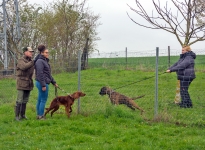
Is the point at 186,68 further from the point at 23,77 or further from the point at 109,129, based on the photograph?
the point at 23,77

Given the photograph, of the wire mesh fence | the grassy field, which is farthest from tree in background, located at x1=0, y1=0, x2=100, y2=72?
the grassy field

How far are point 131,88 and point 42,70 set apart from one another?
537cm

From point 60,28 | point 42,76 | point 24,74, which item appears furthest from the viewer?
point 60,28

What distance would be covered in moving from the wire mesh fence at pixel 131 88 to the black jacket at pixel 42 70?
1.07 metres

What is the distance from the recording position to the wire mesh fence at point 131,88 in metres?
8.24

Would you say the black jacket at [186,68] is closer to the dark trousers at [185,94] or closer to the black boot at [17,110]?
the dark trousers at [185,94]

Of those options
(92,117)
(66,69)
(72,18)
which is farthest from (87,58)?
(92,117)

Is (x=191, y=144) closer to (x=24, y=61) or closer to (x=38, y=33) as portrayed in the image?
(x=24, y=61)

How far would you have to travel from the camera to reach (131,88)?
40.5 feet

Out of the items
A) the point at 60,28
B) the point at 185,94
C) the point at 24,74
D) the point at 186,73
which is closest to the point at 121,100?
the point at 185,94

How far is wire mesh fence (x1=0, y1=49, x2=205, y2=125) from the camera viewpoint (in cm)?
824

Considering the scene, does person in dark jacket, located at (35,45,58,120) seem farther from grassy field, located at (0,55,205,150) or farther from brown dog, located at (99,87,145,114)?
brown dog, located at (99,87,145,114)

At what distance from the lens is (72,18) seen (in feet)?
71.3

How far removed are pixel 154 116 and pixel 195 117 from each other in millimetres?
978
